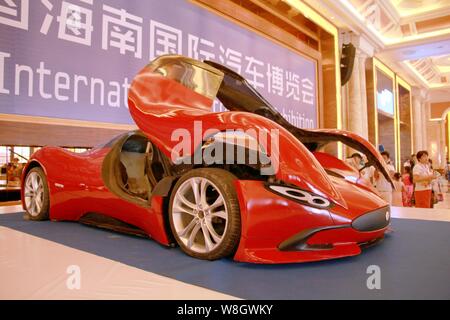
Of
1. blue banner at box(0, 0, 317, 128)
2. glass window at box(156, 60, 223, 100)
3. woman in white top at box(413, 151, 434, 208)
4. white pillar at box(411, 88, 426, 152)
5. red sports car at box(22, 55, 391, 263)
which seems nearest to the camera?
red sports car at box(22, 55, 391, 263)

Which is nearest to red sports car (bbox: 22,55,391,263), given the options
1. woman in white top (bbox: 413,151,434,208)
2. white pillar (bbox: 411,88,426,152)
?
woman in white top (bbox: 413,151,434,208)

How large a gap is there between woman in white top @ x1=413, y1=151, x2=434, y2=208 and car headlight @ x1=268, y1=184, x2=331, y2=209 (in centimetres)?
395

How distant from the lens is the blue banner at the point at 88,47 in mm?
3547

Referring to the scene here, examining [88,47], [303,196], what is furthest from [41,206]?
[88,47]

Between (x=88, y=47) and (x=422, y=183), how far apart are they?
4457 millimetres

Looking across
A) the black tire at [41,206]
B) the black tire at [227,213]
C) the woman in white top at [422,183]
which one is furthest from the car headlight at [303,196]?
the woman in white top at [422,183]

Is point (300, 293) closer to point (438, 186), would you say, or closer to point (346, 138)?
point (346, 138)

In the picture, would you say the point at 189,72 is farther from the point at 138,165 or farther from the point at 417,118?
the point at 417,118

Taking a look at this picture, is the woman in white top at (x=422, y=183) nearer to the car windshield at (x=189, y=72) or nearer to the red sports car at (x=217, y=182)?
the red sports car at (x=217, y=182)

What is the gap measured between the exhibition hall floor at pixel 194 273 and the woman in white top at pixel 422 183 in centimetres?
323

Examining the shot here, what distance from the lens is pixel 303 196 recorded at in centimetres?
135

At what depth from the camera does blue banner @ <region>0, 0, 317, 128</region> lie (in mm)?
3547

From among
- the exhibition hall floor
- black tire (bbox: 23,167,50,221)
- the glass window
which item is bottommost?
the exhibition hall floor

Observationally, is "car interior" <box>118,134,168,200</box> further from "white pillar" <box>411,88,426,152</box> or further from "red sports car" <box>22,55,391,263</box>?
"white pillar" <box>411,88,426,152</box>
